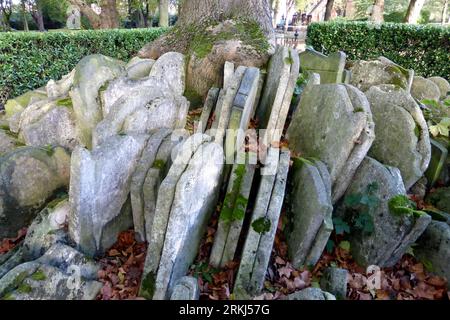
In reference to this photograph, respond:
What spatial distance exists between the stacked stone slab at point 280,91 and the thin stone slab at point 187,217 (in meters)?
1.13

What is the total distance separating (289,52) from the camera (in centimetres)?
410

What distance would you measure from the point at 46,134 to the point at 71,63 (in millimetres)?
5134

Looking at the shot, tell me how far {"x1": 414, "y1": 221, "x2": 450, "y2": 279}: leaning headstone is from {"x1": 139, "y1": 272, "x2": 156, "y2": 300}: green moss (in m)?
2.41

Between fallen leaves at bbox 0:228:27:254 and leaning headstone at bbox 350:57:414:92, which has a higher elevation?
leaning headstone at bbox 350:57:414:92

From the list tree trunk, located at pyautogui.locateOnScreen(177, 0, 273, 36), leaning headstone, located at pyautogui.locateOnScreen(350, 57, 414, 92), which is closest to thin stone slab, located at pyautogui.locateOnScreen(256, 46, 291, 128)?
tree trunk, located at pyautogui.locateOnScreen(177, 0, 273, 36)

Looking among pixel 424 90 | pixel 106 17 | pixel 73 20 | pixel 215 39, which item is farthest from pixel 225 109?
pixel 73 20

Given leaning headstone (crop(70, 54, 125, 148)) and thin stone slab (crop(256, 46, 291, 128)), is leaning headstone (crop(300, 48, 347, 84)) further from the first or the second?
leaning headstone (crop(70, 54, 125, 148))

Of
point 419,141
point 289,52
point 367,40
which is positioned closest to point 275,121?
point 289,52

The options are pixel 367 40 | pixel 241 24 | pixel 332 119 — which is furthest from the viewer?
pixel 367 40

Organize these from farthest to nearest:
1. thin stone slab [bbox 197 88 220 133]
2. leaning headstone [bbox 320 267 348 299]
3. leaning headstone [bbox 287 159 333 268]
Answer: thin stone slab [bbox 197 88 220 133]
leaning headstone [bbox 287 159 333 268]
leaning headstone [bbox 320 267 348 299]

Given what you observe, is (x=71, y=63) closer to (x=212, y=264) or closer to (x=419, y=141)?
(x=212, y=264)

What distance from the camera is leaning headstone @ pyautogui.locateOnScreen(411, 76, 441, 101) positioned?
514 cm

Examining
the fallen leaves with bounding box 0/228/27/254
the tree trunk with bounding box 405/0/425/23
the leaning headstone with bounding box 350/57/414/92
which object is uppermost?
the tree trunk with bounding box 405/0/425/23

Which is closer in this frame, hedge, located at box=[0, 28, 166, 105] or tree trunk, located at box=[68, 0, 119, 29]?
hedge, located at box=[0, 28, 166, 105]
